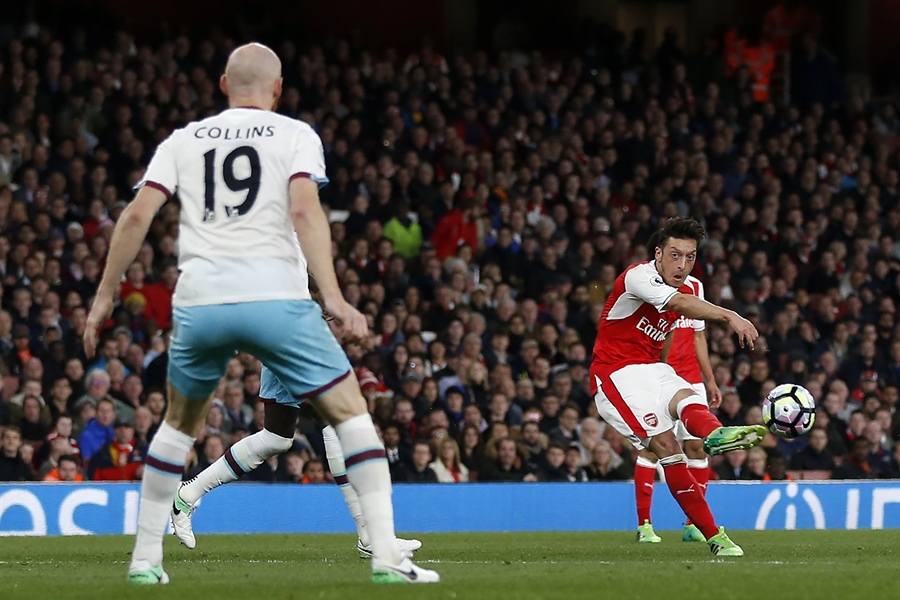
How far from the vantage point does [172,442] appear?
6.51 m

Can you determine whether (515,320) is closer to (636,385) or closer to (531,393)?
(531,393)

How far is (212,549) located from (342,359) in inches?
173

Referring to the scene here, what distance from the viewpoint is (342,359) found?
6320mm

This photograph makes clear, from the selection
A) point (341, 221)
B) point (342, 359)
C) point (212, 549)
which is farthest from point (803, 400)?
point (341, 221)

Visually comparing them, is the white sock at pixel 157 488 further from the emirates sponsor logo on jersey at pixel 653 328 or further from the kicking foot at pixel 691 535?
the kicking foot at pixel 691 535

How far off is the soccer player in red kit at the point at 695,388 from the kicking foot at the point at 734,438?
6.53ft

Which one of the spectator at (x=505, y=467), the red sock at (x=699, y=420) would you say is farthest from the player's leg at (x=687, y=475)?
the spectator at (x=505, y=467)

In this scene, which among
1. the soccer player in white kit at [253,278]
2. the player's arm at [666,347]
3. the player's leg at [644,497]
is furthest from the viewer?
the player's leg at [644,497]

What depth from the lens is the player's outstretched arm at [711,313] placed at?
323 inches

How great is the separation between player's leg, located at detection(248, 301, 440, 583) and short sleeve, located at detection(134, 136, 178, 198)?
711 mm

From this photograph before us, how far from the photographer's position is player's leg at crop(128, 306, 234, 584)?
6.34 m

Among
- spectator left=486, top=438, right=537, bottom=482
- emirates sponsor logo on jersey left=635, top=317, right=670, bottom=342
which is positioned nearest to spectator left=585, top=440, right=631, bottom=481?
spectator left=486, top=438, right=537, bottom=482

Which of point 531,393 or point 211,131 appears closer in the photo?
point 211,131

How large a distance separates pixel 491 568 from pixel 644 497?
3705 mm
